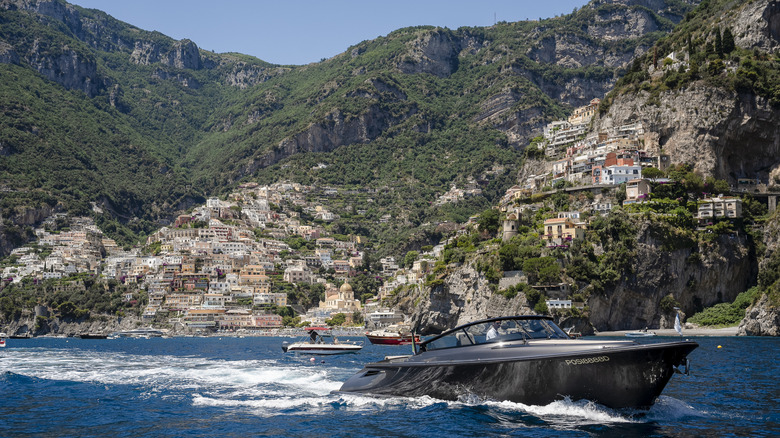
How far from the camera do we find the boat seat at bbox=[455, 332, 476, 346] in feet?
61.9

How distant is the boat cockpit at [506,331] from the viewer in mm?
18172

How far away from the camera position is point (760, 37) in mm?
96562

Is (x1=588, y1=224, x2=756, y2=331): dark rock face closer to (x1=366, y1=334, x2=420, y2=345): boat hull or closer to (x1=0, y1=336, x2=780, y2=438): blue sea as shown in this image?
(x1=366, y1=334, x2=420, y2=345): boat hull

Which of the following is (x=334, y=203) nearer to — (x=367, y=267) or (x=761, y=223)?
(x=367, y=267)

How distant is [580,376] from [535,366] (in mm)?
1059

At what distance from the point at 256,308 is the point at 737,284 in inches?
3131

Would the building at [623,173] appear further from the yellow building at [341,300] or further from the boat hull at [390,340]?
the yellow building at [341,300]

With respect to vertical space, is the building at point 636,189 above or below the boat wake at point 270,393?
above

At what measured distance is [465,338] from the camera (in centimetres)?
1902

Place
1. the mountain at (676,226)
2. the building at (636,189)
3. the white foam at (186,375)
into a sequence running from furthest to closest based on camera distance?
the building at (636,189), the mountain at (676,226), the white foam at (186,375)

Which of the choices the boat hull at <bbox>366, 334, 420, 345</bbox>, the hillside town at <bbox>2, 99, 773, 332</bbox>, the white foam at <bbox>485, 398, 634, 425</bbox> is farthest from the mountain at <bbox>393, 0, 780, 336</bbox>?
the white foam at <bbox>485, 398, 634, 425</bbox>

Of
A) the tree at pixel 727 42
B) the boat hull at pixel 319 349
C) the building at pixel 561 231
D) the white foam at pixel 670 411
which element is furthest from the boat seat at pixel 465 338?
the tree at pixel 727 42

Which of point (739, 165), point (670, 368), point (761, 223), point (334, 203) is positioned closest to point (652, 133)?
A: point (739, 165)

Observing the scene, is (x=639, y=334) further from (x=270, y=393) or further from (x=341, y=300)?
(x=341, y=300)
